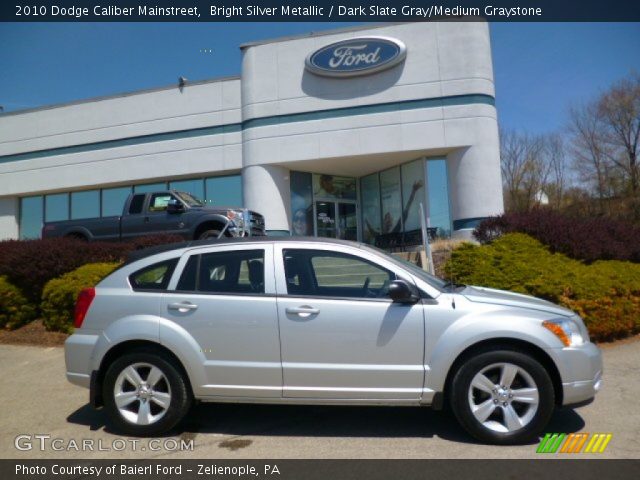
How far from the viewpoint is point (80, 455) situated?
3.92 m

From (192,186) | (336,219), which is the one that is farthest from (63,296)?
(336,219)

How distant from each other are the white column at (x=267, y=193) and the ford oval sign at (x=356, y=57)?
4126 mm

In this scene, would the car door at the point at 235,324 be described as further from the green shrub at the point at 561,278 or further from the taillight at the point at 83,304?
the green shrub at the point at 561,278

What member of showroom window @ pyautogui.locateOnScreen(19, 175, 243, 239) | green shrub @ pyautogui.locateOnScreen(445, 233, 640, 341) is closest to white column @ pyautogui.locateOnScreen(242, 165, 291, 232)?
showroom window @ pyautogui.locateOnScreen(19, 175, 243, 239)

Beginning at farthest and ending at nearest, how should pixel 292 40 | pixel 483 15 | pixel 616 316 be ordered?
pixel 292 40, pixel 483 15, pixel 616 316

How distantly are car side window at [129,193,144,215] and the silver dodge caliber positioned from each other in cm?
787

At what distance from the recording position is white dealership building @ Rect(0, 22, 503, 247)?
54.8ft

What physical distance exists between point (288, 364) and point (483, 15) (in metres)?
16.9

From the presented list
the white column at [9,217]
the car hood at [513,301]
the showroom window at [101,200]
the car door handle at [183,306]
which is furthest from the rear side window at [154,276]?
the white column at [9,217]

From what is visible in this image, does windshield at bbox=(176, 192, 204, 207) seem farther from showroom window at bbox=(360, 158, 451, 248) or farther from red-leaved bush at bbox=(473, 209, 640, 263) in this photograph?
showroom window at bbox=(360, 158, 451, 248)

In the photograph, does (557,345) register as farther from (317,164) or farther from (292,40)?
(292,40)

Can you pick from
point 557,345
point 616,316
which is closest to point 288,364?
point 557,345
